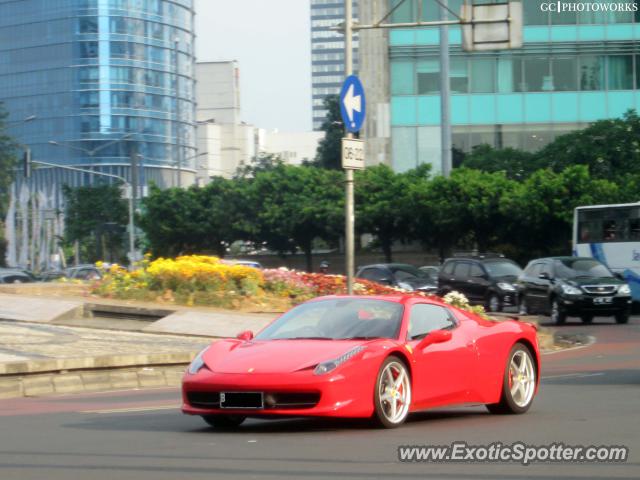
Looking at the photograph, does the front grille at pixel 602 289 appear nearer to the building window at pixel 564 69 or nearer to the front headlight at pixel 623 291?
the front headlight at pixel 623 291

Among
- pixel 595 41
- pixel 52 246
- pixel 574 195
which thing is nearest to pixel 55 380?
pixel 574 195

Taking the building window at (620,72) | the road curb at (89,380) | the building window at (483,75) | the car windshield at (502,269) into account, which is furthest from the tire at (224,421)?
the building window at (620,72)

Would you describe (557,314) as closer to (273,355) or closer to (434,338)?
(434,338)

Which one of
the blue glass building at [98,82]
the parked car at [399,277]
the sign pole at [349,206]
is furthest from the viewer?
the blue glass building at [98,82]

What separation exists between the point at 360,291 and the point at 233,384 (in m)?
17.2

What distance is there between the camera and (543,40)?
229 feet

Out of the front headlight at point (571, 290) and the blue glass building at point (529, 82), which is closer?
the front headlight at point (571, 290)

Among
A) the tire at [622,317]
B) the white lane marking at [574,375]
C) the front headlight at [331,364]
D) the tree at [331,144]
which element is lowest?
the tire at [622,317]

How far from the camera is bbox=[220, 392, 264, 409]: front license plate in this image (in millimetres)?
10141

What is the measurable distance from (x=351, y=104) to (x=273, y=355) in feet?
30.3

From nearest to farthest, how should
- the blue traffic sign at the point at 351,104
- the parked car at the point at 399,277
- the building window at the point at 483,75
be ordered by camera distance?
1. the blue traffic sign at the point at 351,104
2. the parked car at the point at 399,277
3. the building window at the point at 483,75

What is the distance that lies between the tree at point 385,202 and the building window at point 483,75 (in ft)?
29.5

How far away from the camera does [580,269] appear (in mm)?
34312

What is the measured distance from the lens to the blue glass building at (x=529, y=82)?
227 feet
